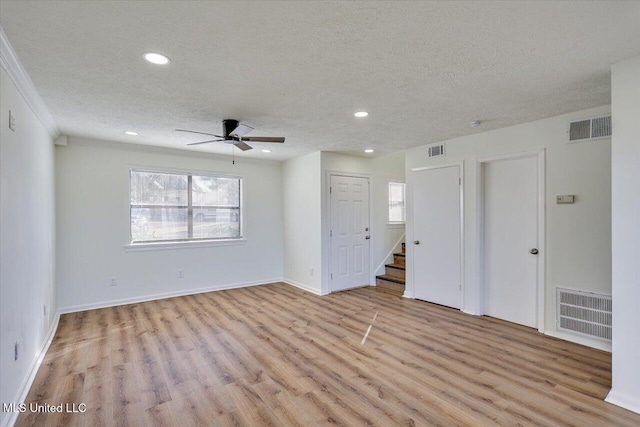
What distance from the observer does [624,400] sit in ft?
7.60

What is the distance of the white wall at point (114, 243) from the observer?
4562 mm

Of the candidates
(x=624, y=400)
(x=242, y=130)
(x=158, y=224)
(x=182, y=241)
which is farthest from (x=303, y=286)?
(x=624, y=400)

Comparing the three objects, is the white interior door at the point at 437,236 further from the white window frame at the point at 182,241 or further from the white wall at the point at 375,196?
the white window frame at the point at 182,241

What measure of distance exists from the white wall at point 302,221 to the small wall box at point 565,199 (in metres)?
3.30

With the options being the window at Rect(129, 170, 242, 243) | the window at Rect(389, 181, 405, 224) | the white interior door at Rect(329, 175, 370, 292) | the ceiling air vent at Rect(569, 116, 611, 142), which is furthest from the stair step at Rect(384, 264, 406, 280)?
the ceiling air vent at Rect(569, 116, 611, 142)

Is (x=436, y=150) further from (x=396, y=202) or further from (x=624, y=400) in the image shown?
(x=624, y=400)

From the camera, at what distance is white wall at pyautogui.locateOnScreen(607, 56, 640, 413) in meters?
2.28

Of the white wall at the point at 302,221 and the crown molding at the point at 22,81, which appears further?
the white wall at the point at 302,221

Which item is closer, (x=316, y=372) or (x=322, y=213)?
(x=316, y=372)

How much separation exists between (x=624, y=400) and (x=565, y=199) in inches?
77.4

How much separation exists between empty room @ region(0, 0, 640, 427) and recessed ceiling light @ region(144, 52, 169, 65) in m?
0.05

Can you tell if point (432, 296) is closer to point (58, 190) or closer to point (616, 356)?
point (616, 356)

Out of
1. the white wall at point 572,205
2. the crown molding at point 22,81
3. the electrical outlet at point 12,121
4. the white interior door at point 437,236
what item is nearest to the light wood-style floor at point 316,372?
the white interior door at point 437,236

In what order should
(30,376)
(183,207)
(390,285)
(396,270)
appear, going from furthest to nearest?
1. (396,270)
2. (390,285)
3. (183,207)
4. (30,376)
